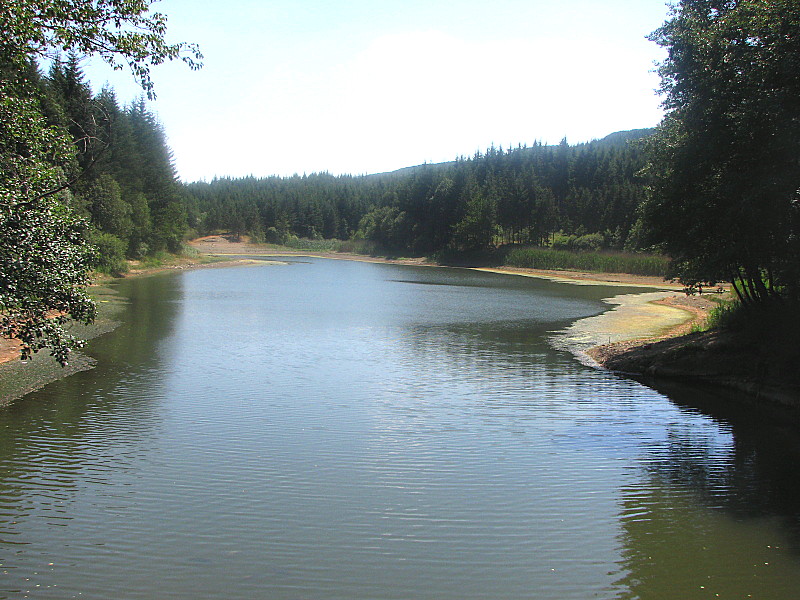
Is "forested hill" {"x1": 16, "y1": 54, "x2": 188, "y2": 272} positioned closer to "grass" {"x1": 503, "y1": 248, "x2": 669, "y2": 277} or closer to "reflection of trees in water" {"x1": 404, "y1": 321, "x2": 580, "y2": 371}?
"reflection of trees in water" {"x1": 404, "y1": 321, "x2": 580, "y2": 371}

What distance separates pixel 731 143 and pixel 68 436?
59.6ft

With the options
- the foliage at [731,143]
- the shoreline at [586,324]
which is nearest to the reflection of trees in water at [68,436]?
the shoreline at [586,324]

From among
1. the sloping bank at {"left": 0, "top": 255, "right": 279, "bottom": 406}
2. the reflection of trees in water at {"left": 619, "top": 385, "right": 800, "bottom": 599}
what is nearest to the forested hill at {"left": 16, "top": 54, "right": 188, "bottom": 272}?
the sloping bank at {"left": 0, "top": 255, "right": 279, "bottom": 406}

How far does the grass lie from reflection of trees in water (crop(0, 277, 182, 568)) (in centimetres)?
5996

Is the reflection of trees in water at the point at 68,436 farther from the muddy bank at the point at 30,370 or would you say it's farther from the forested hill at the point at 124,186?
the forested hill at the point at 124,186

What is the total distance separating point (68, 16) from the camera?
403 inches

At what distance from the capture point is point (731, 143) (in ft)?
62.5

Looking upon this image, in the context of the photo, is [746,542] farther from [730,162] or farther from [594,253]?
[594,253]

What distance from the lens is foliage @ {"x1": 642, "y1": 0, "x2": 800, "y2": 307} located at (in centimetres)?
1673

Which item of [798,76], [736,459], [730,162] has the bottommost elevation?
[736,459]

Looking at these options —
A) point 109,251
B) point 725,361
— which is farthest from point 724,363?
point 109,251

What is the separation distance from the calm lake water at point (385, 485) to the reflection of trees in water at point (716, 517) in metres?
0.04

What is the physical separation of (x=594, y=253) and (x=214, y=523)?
271 ft

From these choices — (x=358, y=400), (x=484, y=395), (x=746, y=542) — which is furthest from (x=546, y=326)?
(x=746, y=542)
